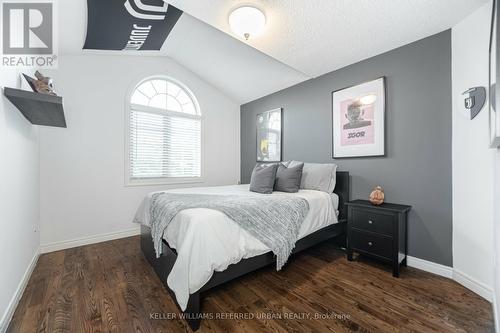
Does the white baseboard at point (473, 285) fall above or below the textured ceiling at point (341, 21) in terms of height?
below

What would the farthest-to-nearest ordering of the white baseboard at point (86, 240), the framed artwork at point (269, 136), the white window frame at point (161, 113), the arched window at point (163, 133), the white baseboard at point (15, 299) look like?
the framed artwork at point (269, 136), the arched window at point (163, 133), the white window frame at point (161, 113), the white baseboard at point (86, 240), the white baseboard at point (15, 299)

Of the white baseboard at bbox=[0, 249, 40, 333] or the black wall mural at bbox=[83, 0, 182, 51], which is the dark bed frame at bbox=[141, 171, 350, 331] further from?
the black wall mural at bbox=[83, 0, 182, 51]

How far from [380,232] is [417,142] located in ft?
3.33

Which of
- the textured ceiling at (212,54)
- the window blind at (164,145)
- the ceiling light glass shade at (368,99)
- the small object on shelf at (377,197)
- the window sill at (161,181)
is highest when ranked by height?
the textured ceiling at (212,54)

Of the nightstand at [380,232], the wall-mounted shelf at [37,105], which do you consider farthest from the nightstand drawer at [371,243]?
the wall-mounted shelf at [37,105]

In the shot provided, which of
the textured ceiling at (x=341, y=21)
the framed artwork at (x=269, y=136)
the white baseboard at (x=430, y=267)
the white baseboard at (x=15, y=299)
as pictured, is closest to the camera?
the white baseboard at (x=15, y=299)

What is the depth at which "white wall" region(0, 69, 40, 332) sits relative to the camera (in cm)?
144

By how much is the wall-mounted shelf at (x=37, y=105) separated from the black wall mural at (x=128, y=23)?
46.6 inches

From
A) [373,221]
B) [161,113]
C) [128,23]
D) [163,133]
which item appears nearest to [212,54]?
[128,23]

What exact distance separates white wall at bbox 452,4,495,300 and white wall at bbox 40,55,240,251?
3812mm

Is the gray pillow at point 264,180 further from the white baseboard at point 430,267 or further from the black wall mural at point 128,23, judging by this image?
the black wall mural at point 128,23

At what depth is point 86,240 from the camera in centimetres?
291

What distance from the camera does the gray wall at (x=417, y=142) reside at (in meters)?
2.06

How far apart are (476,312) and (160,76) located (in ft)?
15.0
